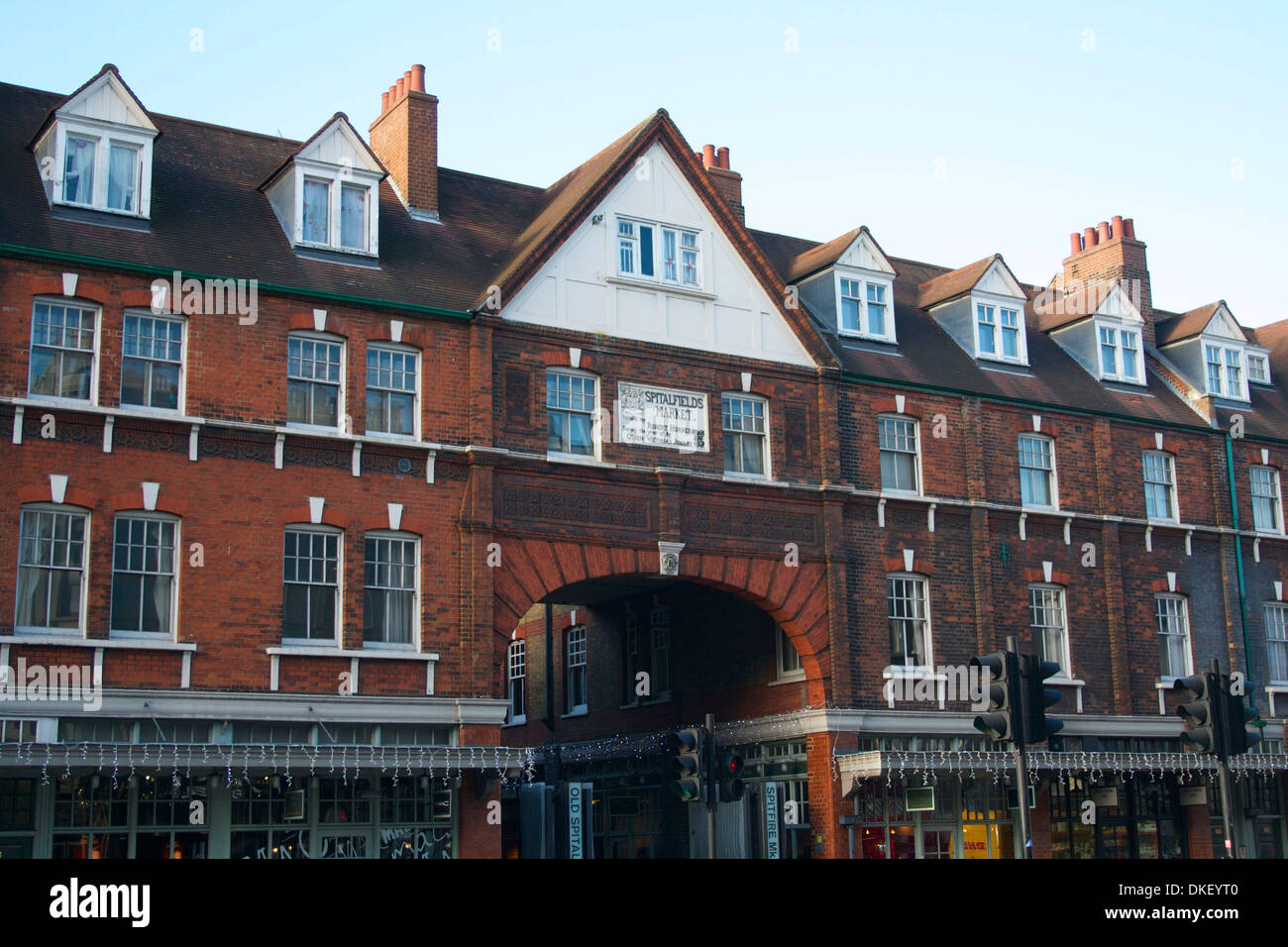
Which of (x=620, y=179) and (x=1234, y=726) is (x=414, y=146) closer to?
(x=620, y=179)

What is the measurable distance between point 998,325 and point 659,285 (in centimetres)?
957

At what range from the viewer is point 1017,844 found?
29500 millimetres

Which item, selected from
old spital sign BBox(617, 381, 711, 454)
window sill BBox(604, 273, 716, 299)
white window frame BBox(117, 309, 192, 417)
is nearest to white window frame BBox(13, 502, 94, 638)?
white window frame BBox(117, 309, 192, 417)

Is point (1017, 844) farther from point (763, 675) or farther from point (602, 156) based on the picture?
point (602, 156)

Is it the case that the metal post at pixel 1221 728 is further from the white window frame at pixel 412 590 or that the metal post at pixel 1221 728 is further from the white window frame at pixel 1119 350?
the white window frame at pixel 1119 350

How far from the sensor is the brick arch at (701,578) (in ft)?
81.8

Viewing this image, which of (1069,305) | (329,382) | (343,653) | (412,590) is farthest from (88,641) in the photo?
(1069,305)

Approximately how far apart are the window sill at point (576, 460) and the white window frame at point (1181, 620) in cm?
1430

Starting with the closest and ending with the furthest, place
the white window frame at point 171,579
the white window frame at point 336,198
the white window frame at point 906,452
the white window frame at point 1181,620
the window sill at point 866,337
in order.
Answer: the white window frame at point 171,579, the white window frame at point 336,198, the white window frame at point 906,452, the window sill at point 866,337, the white window frame at point 1181,620

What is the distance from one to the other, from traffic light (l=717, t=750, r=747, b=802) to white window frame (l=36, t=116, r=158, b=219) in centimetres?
1325

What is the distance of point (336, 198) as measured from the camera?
25.7m

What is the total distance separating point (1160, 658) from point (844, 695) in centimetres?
902

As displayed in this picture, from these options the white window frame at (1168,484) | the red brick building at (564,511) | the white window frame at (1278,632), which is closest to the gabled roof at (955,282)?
the red brick building at (564,511)
